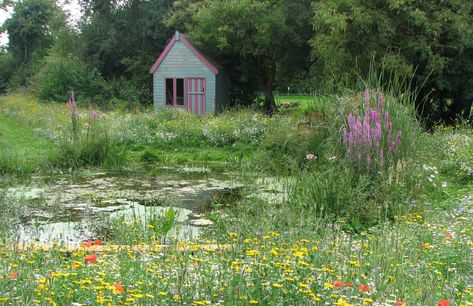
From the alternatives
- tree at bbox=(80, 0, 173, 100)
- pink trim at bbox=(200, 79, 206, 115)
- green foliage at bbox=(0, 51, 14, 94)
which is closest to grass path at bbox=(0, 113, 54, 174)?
pink trim at bbox=(200, 79, 206, 115)

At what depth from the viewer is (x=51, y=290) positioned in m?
3.11

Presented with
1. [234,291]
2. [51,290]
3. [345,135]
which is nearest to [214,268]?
[234,291]

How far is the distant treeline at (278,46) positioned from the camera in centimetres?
1666

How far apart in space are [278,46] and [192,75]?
13.6 feet

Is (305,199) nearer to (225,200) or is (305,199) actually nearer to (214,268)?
(225,200)

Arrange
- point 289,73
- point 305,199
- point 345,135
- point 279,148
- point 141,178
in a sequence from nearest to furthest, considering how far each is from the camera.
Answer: point 305,199, point 345,135, point 141,178, point 279,148, point 289,73

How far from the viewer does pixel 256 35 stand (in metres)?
23.1

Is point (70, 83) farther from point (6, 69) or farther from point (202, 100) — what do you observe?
point (6, 69)

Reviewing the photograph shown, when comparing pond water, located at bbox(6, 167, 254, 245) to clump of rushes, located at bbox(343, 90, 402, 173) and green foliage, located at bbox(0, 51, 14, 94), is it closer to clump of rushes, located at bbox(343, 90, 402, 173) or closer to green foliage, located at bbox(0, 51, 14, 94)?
clump of rushes, located at bbox(343, 90, 402, 173)

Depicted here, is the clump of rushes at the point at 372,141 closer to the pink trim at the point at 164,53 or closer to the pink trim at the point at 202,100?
the pink trim at the point at 202,100

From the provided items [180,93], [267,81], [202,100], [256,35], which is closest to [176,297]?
[256,35]

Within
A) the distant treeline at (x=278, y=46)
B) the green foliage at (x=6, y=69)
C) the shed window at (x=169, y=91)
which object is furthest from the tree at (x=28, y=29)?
the shed window at (x=169, y=91)

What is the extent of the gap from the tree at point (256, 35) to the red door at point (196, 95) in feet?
5.77

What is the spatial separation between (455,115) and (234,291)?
18.1 m
